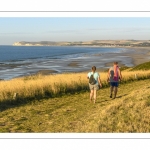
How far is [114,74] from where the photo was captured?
1119 cm

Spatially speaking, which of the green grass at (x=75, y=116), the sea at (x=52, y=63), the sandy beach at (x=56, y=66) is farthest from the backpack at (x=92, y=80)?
the sandy beach at (x=56, y=66)

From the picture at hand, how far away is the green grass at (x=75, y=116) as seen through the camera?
7.23 meters

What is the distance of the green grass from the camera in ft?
23.7

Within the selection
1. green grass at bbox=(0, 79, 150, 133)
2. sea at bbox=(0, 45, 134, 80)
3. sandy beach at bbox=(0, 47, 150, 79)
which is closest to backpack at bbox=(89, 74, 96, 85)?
green grass at bbox=(0, 79, 150, 133)

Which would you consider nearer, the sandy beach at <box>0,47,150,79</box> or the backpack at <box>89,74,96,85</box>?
the backpack at <box>89,74,96,85</box>

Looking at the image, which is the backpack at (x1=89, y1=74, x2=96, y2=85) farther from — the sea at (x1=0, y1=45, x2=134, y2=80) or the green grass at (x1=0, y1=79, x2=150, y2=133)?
the sea at (x1=0, y1=45, x2=134, y2=80)

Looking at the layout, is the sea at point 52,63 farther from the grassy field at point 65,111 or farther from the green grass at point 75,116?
the green grass at point 75,116

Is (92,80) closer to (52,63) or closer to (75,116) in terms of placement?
(75,116)

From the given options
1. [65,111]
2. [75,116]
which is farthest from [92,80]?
[75,116]
